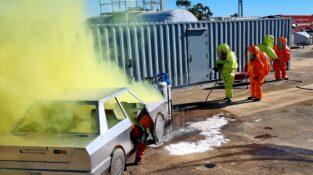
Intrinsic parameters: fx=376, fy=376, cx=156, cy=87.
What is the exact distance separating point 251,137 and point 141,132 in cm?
287

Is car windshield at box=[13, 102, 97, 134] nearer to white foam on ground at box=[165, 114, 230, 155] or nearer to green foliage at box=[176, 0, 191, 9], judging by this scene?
white foam on ground at box=[165, 114, 230, 155]

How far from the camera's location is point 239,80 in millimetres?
15312

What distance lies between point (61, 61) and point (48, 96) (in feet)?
4.61

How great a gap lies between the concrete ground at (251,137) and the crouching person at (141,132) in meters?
0.24

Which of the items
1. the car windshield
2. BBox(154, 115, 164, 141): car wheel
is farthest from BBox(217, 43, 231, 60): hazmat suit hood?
the car windshield

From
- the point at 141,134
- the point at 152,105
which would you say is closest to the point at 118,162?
the point at 141,134

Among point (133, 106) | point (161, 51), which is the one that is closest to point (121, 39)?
point (161, 51)

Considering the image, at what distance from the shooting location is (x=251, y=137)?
27.4 ft

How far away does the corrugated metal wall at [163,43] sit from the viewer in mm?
12587

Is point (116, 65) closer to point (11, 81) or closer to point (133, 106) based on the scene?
point (133, 106)

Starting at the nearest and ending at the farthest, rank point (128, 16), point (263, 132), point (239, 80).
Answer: point (263, 132) → point (239, 80) → point (128, 16)

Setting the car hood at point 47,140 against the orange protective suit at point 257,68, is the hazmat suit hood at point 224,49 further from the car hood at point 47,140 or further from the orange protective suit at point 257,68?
the car hood at point 47,140

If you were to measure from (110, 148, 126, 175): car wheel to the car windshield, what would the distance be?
1.79 ft

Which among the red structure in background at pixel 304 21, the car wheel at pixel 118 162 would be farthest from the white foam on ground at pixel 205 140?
the red structure in background at pixel 304 21
